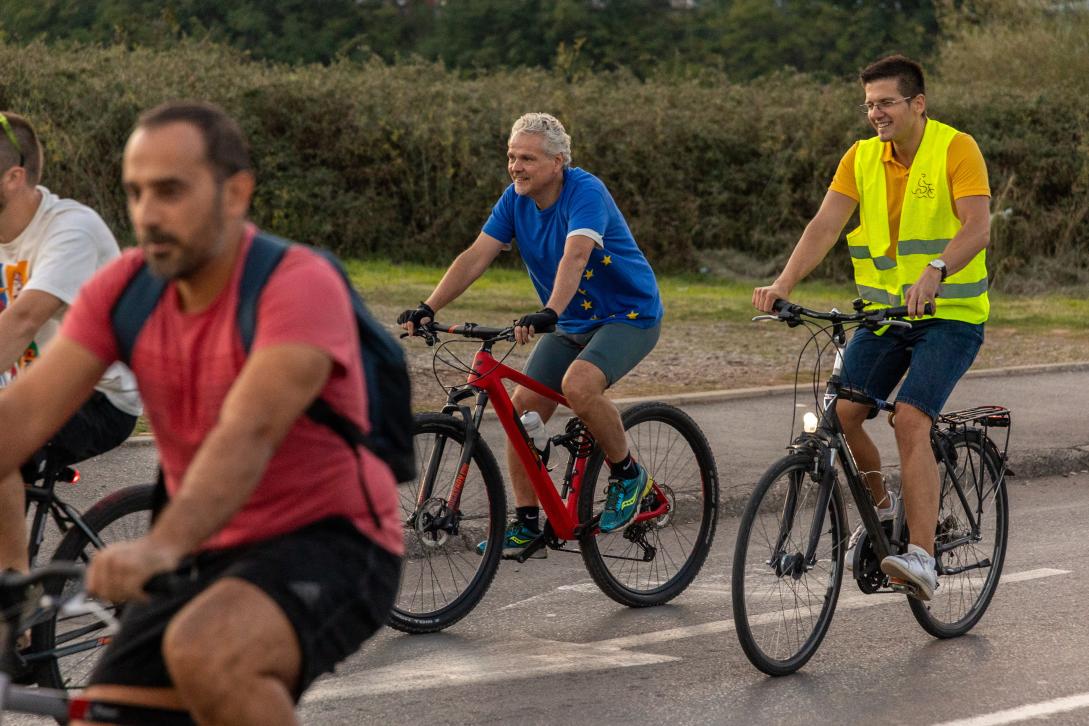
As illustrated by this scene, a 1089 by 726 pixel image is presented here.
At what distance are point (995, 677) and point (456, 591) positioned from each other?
196 cm

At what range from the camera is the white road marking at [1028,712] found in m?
4.98

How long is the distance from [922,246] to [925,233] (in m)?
0.05

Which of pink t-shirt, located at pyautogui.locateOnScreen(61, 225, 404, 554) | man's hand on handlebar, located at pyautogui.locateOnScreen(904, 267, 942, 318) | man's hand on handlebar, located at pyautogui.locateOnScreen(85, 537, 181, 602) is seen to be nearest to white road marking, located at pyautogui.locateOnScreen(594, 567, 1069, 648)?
man's hand on handlebar, located at pyautogui.locateOnScreen(904, 267, 942, 318)

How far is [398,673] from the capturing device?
546 centimetres

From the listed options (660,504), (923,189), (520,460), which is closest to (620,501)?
(660,504)

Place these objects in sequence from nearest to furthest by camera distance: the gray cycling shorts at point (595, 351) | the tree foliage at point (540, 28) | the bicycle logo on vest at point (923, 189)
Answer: the bicycle logo on vest at point (923, 189)
the gray cycling shorts at point (595, 351)
the tree foliage at point (540, 28)

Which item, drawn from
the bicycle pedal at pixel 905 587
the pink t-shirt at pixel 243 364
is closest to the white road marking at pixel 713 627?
the bicycle pedal at pixel 905 587

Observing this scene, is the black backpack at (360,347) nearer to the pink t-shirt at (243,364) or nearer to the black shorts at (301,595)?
the pink t-shirt at (243,364)

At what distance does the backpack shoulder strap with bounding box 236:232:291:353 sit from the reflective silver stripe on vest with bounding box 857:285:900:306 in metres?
3.58

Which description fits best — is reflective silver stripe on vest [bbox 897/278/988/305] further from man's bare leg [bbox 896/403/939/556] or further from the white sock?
the white sock

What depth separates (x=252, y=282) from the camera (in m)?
2.74

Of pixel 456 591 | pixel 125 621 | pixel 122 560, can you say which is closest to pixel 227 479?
pixel 122 560

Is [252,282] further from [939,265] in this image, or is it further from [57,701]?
[939,265]

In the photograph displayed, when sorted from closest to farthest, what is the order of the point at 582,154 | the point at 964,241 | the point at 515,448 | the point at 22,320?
the point at 22,320 < the point at 964,241 < the point at 515,448 < the point at 582,154
